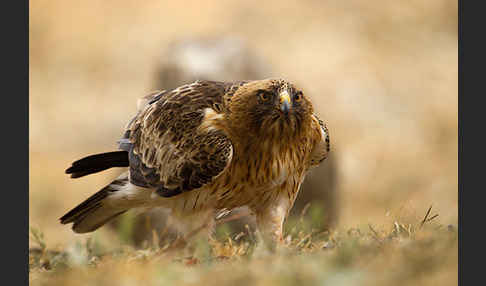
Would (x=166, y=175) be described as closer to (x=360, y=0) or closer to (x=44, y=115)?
(x=44, y=115)

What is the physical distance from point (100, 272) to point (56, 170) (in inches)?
473

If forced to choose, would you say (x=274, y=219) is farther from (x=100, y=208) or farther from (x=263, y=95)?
(x=100, y=208)

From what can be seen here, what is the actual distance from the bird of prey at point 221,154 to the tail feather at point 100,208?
0.04 feet

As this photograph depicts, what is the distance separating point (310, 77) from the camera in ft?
58.3

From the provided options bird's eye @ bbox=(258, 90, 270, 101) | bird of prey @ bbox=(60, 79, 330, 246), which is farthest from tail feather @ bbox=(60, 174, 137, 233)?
bird's eye @ bbox=(258, 90, 270, 101)

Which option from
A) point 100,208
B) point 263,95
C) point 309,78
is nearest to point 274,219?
point 263,95

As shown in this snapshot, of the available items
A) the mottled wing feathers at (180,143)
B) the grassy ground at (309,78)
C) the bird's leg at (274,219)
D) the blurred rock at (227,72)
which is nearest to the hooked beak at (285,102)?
the mottled wing feathers at (180,143)

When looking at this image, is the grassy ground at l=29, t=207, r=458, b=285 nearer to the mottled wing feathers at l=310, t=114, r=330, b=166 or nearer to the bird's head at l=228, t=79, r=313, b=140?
the bird's head at l=228, t=79, r=313, b=140

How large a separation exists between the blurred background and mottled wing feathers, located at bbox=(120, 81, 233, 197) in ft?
25.4

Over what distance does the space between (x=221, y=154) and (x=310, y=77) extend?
1310 cm

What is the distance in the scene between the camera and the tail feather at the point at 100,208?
5844 mm

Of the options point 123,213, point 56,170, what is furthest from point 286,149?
point 56,170

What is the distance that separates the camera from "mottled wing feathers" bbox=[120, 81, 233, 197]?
5.07 metres

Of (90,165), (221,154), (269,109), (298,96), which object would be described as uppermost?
(298,96)
